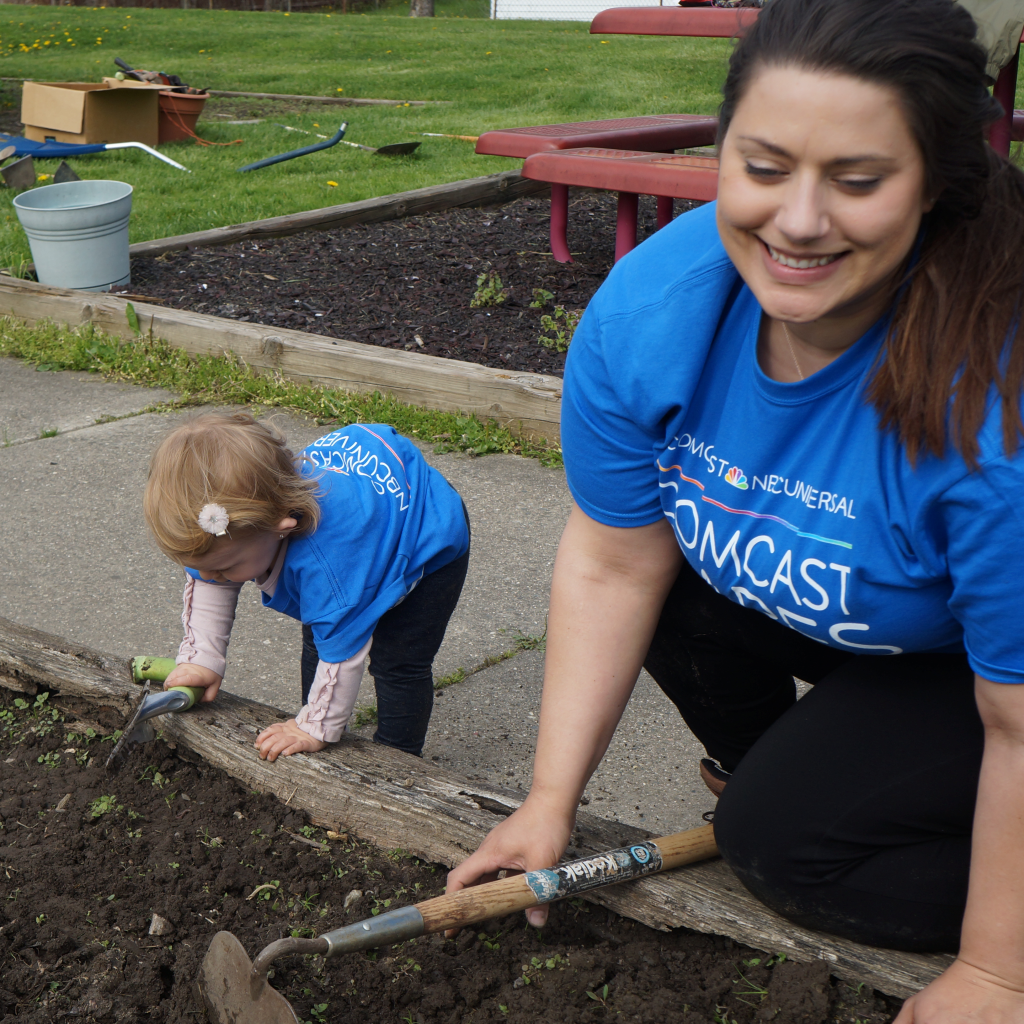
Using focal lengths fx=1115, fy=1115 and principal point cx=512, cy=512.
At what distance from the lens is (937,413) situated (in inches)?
49.3

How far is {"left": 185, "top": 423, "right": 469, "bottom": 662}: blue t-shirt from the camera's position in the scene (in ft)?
7.02

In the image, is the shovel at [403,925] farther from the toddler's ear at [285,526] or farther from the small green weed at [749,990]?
the toddler's ear at [285,526]

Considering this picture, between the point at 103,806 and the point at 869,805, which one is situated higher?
the point at 869,805

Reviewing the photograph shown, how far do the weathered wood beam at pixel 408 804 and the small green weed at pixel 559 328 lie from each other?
8.83 feet

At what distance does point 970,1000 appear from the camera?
53.0 inches

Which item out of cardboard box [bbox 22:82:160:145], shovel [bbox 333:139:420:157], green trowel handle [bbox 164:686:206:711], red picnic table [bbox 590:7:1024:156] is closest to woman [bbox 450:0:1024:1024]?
green trowel handle [bbox 164:686:206:711]

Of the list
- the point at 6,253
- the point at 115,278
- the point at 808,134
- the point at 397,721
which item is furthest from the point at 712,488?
the point at 6,253

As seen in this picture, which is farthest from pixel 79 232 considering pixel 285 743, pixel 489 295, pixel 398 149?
pixel 398 149

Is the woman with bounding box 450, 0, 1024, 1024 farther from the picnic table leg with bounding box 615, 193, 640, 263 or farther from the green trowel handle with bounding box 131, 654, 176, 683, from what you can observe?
the picnic table leg with bounding box 615, 193, 640, 263

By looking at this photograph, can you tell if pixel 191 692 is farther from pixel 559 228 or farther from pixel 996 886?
pixel 559 228

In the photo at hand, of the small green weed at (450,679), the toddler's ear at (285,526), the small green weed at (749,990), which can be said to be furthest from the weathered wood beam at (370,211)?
the small green weed at (749,990)

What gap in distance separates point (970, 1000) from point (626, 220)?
428 cm

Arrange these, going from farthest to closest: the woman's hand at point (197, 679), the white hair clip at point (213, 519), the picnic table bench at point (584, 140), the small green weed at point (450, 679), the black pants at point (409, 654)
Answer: the picnic table bench at point (584, 140)
the small green weed at point (450, 679)
the black pants at point (409, 654)
the woman's hand at point (197, 679)
the white hair clip at point (213, 519)

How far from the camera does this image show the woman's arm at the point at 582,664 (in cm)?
169
